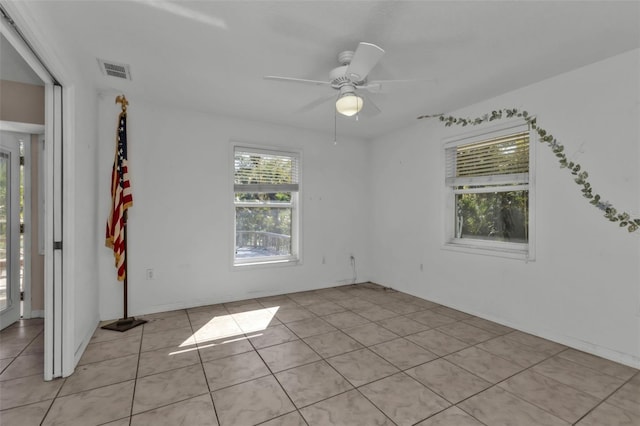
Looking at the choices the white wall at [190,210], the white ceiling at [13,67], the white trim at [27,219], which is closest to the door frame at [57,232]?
the white ceiling at [13,67]

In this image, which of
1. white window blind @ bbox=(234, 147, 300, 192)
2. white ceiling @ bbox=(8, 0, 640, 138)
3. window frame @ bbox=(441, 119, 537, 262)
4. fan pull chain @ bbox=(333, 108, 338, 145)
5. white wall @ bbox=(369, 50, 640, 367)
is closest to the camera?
white ceiling @ bbox=(8, 0, 640, 138)

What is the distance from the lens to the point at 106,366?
232 cm

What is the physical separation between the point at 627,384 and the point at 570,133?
2027 mm

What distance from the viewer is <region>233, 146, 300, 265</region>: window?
4.13 meters

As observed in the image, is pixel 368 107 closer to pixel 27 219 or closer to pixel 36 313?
pixel 27 219

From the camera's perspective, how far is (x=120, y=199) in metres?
3.05

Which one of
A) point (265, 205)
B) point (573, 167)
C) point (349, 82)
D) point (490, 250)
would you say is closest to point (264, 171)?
point (265, 205)

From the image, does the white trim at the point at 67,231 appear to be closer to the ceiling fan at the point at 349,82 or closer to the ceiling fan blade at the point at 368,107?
the ceiling fan at the point at 349,82

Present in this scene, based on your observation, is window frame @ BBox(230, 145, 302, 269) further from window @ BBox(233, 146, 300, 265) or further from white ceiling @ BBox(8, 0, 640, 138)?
white ceiling @ BBox(8, 0, 640, 138)

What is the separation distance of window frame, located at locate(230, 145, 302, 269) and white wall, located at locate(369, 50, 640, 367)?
2.00 metres

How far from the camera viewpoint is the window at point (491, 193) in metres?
3.17

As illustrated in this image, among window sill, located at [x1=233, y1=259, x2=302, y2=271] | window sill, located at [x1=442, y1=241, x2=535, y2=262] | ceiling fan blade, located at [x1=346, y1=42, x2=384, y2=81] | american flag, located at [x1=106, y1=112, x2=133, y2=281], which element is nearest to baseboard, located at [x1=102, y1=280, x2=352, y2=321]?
window sill, located at [x1=233, y1=259, x2=302, y2=271]

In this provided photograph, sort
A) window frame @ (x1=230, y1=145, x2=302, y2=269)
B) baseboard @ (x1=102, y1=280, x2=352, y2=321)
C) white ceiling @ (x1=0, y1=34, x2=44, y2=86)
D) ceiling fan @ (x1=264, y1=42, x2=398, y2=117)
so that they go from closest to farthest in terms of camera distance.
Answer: ceiling fan @ (x1=264, y1=42, x2=398, y2=117) → white ceiling @ (x1=0, y1=34, x2=44, y2=86) → baseboard @ (x1=102, y1=280, x2=352, y2=321) → window frame @ (x1=230, y1=145, x2=302, y2=269)

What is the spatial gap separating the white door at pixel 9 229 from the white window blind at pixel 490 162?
4.86 m
